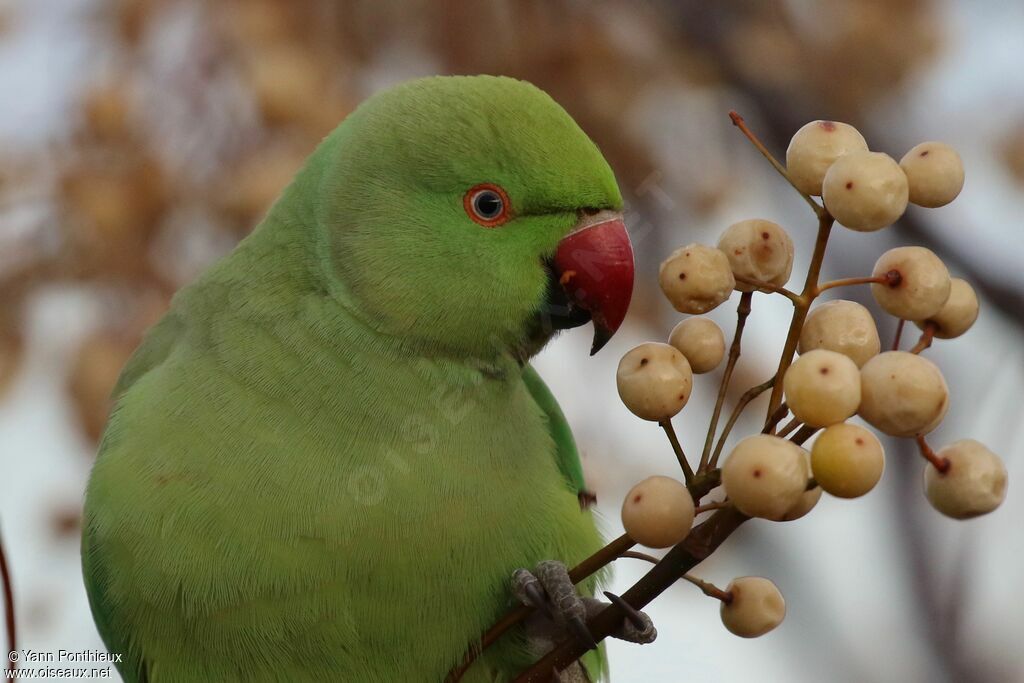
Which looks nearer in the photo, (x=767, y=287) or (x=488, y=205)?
(x=767, y=287)

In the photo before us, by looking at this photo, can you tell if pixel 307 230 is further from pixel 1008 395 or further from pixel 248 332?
pixel 1008 395

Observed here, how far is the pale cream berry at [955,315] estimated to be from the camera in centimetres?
131

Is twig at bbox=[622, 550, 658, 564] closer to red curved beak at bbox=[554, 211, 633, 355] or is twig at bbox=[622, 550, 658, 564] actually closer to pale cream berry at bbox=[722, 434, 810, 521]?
pale cream berry at bbox=[722, 434, 810, 521]

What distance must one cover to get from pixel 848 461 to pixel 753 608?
12.3 inches

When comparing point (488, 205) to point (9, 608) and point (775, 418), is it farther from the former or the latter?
point (9, 608)

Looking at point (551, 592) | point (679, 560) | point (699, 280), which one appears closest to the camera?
point (679, 560)

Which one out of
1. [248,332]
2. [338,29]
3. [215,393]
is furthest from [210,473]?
[338,29]

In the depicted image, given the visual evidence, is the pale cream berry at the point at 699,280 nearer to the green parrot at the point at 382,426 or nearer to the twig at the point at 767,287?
the twig at the point at 767,287

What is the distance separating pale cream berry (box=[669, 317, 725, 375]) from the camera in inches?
55.2

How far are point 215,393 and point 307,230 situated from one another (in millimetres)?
373

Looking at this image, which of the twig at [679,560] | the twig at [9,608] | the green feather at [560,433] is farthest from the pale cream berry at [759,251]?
the green feather at [560,433]

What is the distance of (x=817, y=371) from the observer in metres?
1.17

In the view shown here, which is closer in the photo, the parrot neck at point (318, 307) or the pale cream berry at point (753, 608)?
the pale cream berry at point (753, 608)

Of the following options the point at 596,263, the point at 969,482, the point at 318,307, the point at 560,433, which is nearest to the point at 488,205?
the point at 596,263
